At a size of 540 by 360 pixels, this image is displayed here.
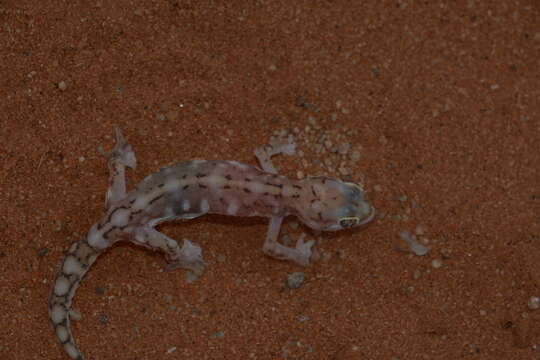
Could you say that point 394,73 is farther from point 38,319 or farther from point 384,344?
point 38,319

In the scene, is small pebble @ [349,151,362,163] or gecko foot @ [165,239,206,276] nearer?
gecko foot @ [165,239,206,276]

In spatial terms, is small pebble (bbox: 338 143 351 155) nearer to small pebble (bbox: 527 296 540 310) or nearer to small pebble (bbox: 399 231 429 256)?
small pebble (bbox: 399 231 429 256)

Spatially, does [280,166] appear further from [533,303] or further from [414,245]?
[533,303]

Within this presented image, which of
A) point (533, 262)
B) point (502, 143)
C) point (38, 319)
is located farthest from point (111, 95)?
point (533, 262)

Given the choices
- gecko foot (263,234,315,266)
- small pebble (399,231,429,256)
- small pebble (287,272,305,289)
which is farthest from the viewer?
small pebble (399,231,429,256)

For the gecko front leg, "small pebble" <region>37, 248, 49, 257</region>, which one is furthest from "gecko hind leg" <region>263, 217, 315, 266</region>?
"small pebble" <region>37, 248, 49, 257</region>

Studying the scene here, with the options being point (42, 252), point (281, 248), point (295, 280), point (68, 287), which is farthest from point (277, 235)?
point (42, 252)
